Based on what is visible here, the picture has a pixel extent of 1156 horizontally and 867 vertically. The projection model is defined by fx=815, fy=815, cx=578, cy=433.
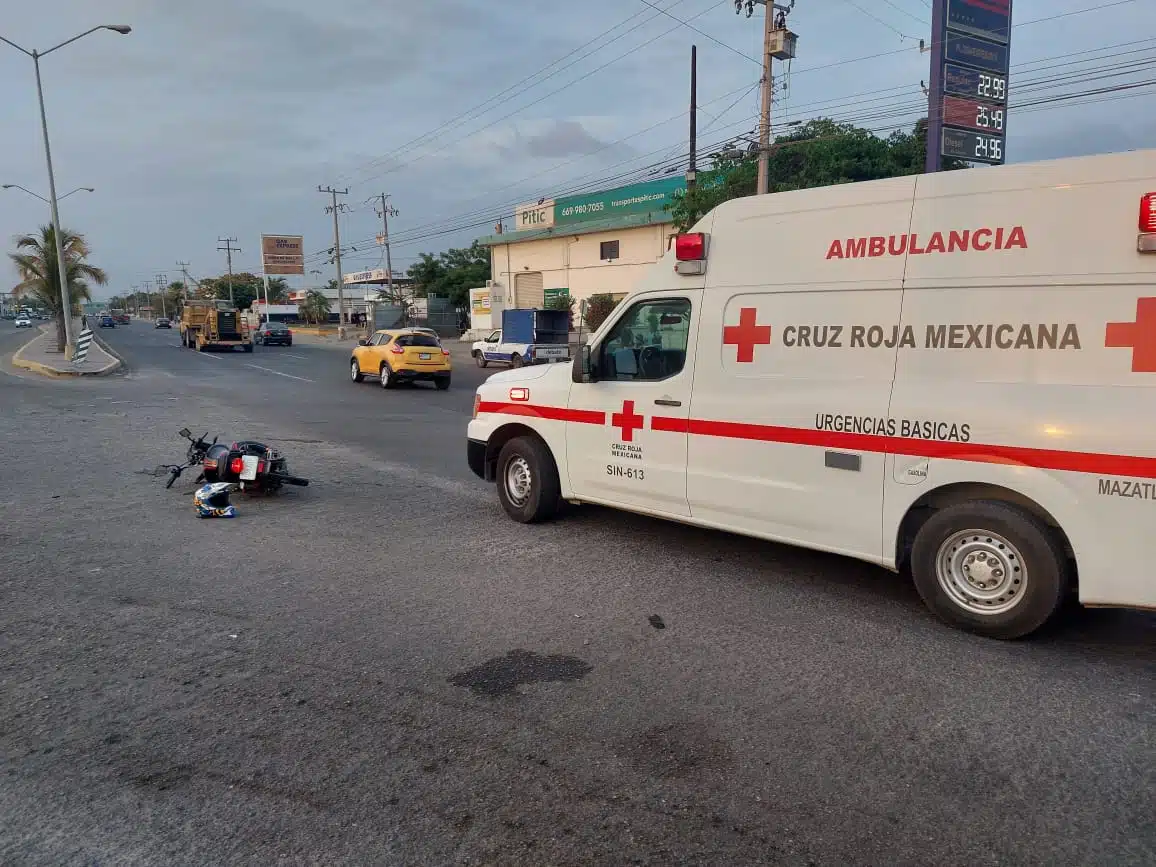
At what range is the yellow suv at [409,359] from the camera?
21828 mm

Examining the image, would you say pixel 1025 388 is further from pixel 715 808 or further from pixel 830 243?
pixel 715 808

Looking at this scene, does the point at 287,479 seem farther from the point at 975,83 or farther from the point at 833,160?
the point at 833,160

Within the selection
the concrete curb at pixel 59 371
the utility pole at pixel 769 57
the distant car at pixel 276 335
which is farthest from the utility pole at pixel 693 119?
the distant car at pixel 276 335

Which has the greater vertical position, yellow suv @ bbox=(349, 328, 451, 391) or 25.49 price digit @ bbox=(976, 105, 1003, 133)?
25.49 price digit @ bbox=(976, 105, 1003, 133)

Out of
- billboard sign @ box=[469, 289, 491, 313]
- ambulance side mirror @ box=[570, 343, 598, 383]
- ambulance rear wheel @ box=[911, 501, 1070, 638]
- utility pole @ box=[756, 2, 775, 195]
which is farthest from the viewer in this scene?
billboard sign @ box=[469, 289, 491, 313]

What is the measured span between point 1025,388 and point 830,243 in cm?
152

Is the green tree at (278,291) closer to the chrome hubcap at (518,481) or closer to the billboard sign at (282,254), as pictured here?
the billboard sign at (282,254)

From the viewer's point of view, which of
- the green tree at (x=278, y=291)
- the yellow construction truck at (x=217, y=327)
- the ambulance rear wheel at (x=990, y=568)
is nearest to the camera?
the ambulance rear wheel at (x=990, y=568)

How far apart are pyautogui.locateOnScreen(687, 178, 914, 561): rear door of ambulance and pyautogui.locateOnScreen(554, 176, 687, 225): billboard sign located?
3290cm

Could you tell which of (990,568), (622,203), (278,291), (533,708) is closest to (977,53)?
(622,203)

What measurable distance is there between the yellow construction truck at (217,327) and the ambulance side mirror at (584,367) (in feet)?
128

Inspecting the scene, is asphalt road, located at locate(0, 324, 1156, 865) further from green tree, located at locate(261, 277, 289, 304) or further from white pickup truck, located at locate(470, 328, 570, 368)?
green tree, located at locate(261, 277, 289, 304)

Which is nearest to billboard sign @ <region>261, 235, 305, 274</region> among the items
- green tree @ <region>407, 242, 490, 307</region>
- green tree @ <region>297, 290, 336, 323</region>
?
green tree @ <region>297, 290, 336, 323</region>

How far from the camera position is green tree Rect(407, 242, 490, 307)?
58.0 meters
